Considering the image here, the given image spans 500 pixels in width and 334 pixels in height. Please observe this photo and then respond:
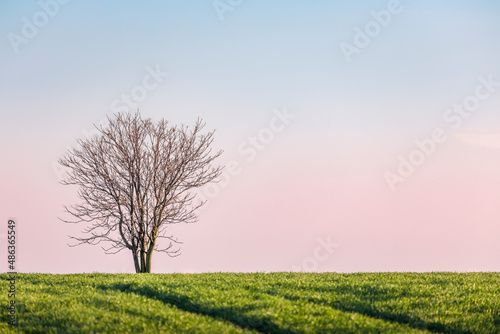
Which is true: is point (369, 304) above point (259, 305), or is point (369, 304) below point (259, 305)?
below

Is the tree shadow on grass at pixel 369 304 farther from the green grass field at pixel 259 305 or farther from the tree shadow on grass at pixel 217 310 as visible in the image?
the tree shadow on grass at pixel 217 310

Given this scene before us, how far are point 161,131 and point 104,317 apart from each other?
1740 centimetres

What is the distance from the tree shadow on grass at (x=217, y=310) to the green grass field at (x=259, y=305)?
3cm

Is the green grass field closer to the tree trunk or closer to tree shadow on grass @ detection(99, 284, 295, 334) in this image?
tree shadow on grass @ detection(99, 284, 295, 334)

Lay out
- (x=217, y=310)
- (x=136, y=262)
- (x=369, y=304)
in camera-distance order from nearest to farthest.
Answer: (x=217, y=310), (x=369, y=304), (x=136, y=262)

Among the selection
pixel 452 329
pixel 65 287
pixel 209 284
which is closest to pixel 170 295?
pixel 209 284

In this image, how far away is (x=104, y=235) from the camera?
101 feet

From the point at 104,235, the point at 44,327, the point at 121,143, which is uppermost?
the point at 121,143

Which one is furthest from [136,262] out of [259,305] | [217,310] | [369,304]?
[369,304]

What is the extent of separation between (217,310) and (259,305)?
140cm

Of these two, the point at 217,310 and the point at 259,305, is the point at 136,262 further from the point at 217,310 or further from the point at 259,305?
the point at 259,305

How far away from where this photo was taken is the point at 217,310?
1608cm

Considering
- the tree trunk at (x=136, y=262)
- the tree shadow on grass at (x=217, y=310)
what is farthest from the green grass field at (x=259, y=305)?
A: the tree trunk at (x=136, y=262)

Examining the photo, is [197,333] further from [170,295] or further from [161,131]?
[161,131]
